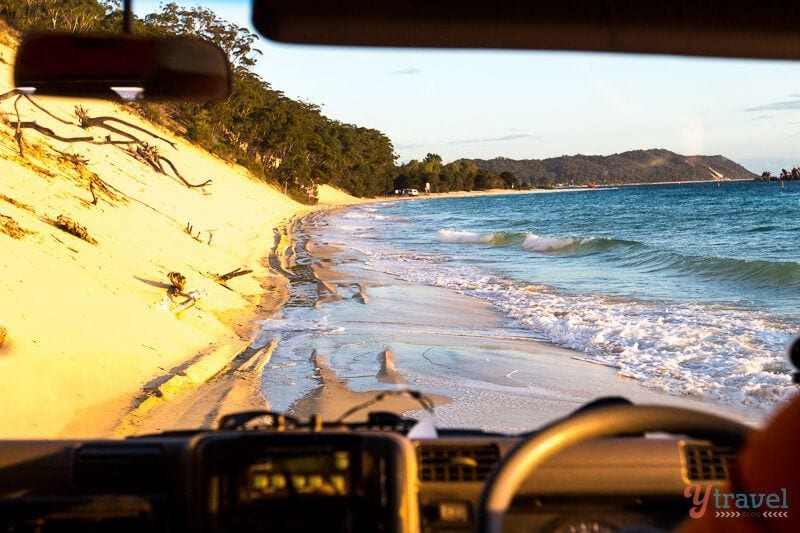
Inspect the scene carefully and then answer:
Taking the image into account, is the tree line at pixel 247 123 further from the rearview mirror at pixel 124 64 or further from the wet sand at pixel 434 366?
the rearview mirror at pixel 124 64

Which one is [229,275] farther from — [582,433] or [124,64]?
[582,433]

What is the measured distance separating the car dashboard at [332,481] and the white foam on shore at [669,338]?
575 centimetres

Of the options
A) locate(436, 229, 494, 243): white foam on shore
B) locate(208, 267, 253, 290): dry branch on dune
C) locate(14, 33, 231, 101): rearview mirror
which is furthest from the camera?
locate(436, 229, 494, 243): white foam on shore

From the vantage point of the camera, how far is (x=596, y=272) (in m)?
21.9

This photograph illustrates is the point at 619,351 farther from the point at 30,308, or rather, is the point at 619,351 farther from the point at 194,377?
the point at 30,308

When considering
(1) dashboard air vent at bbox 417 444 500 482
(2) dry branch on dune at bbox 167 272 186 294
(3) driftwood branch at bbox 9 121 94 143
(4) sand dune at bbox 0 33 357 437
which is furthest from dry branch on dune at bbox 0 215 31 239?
(1) dashboard air vent at bbox 417 444 500 482

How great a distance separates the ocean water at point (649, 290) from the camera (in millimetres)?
9406

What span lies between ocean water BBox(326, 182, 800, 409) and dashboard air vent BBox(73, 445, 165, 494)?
6.50 meters

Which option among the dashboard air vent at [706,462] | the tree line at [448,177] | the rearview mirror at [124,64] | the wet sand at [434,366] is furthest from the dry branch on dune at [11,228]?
the tree line at [448,177]

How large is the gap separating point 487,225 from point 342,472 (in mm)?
47210

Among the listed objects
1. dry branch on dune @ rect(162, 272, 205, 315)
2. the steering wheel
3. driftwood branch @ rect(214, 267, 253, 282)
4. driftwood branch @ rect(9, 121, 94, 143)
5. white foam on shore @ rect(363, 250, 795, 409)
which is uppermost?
driftwood branch @ rect(9, 121, 94, 143)

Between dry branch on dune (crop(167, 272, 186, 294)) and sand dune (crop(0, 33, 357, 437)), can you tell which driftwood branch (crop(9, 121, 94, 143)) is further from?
dry branch on dune (crop(167, 272, 186, 294))

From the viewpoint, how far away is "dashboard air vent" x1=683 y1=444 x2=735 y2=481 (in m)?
2.56

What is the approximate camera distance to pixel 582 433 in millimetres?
1576
